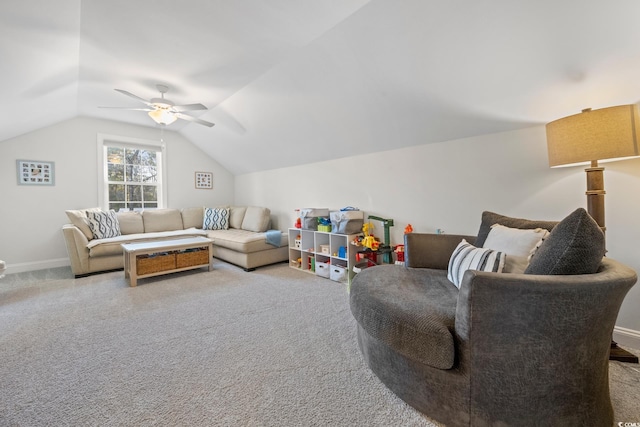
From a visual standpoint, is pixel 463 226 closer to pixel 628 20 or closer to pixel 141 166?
pixel 628 20

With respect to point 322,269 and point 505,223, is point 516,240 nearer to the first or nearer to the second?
point 505,223

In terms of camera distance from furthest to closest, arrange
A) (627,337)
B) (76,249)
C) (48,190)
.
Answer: (48,190)
(76,249)
(627,337)

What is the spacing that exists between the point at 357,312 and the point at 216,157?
497cm

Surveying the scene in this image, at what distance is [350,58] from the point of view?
219 cm

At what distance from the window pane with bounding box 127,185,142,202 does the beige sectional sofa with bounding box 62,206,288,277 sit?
499 mm

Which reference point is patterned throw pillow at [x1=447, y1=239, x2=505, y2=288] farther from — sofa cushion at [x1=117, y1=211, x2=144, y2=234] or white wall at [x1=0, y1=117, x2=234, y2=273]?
white wall at [x1=0, y1=117, x2=234, y2=273]

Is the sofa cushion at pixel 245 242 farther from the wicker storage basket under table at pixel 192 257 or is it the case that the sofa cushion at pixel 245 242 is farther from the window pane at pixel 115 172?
the window pane at pixel 115 172

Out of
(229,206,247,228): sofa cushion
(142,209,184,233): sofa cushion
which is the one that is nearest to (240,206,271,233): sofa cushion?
(229,206,247,228): sofa cushion

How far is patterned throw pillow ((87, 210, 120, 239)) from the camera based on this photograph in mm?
3725

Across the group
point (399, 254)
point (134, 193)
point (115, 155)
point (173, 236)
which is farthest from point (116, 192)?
point (399, 254)

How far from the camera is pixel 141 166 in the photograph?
486 centimetres

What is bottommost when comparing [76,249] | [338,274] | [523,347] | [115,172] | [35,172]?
[338,274]

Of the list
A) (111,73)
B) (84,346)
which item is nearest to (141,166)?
(111,73)

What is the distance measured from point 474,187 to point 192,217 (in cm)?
466
